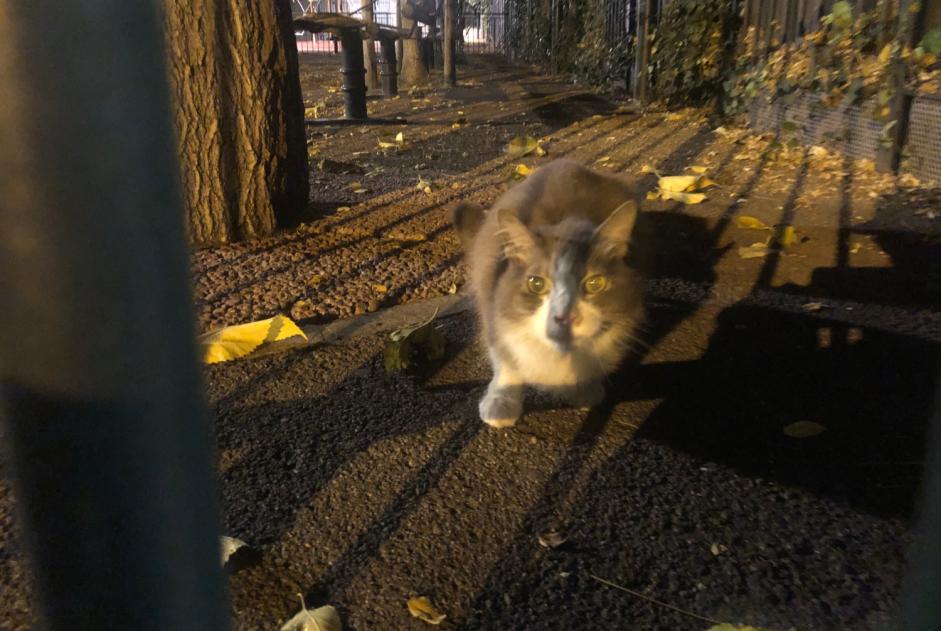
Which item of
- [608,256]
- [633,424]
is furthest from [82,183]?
[633,424]

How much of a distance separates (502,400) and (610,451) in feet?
1.15

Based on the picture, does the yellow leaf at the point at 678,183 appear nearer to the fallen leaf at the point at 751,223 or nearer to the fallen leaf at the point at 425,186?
the fallen leaf at the point at 751,223

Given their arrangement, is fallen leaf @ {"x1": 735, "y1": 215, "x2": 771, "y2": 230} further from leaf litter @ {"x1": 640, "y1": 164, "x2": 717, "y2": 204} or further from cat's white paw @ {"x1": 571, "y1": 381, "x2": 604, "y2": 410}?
cat's white paw @ {"x1": 571, "y1": 381, "x2": 604, "y2": 410}

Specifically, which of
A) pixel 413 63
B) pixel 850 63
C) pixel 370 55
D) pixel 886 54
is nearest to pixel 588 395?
pixel 886 54

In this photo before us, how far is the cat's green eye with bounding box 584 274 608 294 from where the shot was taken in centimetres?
203

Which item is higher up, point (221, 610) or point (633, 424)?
point (221, 610)

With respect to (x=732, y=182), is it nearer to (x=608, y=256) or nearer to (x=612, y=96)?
(x=608, y=256)

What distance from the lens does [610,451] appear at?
2.05m

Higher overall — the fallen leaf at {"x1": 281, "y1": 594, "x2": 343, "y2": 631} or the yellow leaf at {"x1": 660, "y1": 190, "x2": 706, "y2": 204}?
the yellow leaf at {"x1": 660, "y1": 190, "x2": 706, "y2": 204}

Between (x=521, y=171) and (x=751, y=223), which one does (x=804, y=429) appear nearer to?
(x=751, y=223)

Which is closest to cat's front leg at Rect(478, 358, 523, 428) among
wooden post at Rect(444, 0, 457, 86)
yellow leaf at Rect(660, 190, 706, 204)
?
yellow leaf at Rect(660, 190, 706, 204)

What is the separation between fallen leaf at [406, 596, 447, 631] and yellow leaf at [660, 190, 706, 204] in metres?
3.48

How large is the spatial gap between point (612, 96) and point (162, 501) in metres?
11.1

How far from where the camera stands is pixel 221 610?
0.50m
